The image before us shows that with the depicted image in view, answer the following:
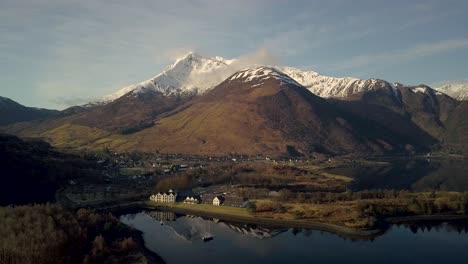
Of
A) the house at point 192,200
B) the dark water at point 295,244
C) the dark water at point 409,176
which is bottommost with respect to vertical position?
the dark water at point 295,244

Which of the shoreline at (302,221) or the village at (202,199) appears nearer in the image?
the shoreline at (302,221)

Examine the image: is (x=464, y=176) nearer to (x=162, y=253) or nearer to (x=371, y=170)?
(x=371, y=170)

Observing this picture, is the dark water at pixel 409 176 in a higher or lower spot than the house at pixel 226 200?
higher

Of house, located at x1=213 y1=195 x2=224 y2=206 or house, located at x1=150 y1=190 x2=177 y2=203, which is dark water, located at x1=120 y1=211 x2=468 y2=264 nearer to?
house, located at x1=213 y1=195 x2=224 y2=206

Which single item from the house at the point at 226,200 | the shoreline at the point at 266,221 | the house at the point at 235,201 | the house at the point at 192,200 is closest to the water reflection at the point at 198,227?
the shoreline at the point at 266,221

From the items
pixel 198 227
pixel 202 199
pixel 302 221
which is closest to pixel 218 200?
pixel 202 199

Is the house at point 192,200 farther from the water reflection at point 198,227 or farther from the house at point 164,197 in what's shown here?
the water reflection at point 198,227
